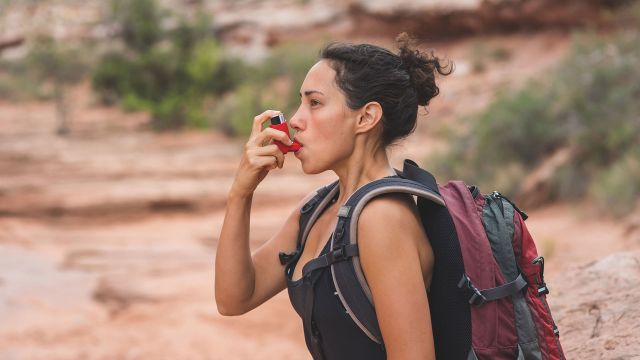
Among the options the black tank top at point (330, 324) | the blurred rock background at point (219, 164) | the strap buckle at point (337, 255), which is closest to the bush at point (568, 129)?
the blurred rock background at point (219, 164)

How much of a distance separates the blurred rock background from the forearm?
106 centimetres

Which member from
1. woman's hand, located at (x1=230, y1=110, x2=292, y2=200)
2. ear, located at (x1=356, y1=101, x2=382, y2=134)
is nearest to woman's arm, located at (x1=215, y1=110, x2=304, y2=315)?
Answer: woman's hand, located at (x1=230, y1=110, x2=292, y2=200)

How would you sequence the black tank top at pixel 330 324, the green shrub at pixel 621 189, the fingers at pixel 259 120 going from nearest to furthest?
the black tank top at pixel 330 324 < the fingers at pixel 259 120 < the green shrub at pixel 621 189

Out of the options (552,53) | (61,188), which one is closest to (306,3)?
(552,53)

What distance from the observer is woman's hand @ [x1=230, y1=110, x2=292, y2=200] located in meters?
1.80

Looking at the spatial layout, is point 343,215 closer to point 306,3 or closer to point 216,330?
point 216,330

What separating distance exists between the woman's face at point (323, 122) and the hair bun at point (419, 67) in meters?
0.17

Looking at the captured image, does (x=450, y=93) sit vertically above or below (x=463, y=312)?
above

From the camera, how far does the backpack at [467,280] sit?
62.5 inches

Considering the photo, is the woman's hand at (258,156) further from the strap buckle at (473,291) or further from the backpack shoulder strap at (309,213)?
the strap buckle at (473,291)

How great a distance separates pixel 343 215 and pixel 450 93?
1574cm

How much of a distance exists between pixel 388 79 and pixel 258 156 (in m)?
0.36

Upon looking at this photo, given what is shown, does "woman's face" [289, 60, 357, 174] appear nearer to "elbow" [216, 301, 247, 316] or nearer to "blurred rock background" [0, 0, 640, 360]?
"elbow" [216, 301, 247, 316]

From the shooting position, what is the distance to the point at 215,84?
1906 centimetres
